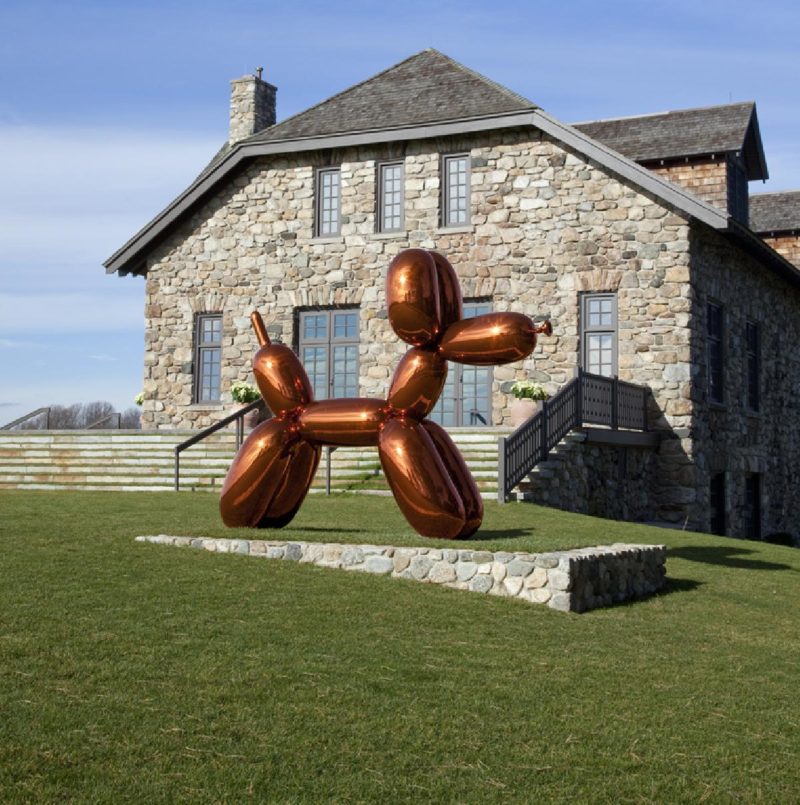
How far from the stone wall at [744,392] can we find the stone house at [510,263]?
0.07 m

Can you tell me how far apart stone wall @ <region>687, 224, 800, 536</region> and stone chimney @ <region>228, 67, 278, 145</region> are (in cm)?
1145

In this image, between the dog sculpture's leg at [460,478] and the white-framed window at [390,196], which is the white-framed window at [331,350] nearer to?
the white-framed window at [390,196]

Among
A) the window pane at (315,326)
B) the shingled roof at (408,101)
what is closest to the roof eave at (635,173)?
the shingled roof at (408,101)

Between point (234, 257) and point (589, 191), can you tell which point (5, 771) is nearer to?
point (589, 191)

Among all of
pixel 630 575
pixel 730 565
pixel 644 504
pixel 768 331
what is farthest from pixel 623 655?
pixel 768 331

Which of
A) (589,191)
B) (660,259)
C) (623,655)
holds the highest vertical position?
(589,191)

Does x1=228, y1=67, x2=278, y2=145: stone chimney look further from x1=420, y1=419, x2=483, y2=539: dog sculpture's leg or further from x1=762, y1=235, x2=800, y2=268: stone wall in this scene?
x1=420, y1=419, x2=483, y2=539: dog sculpture's leg

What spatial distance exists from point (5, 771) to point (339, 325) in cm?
1848

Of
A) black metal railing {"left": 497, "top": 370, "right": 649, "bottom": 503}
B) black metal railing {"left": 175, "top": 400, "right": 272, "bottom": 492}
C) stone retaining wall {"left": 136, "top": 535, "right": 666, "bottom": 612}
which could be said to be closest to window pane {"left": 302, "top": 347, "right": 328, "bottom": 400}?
black metal railing {"left": 175, "top": 400, "right": 272, "bottom": 492}

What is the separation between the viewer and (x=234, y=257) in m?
24.8

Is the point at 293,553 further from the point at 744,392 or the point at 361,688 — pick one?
the point at 744,392

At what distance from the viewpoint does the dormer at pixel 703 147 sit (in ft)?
77.6

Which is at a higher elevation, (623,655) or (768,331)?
(768,331)

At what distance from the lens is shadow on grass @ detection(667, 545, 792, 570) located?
13.9 m
